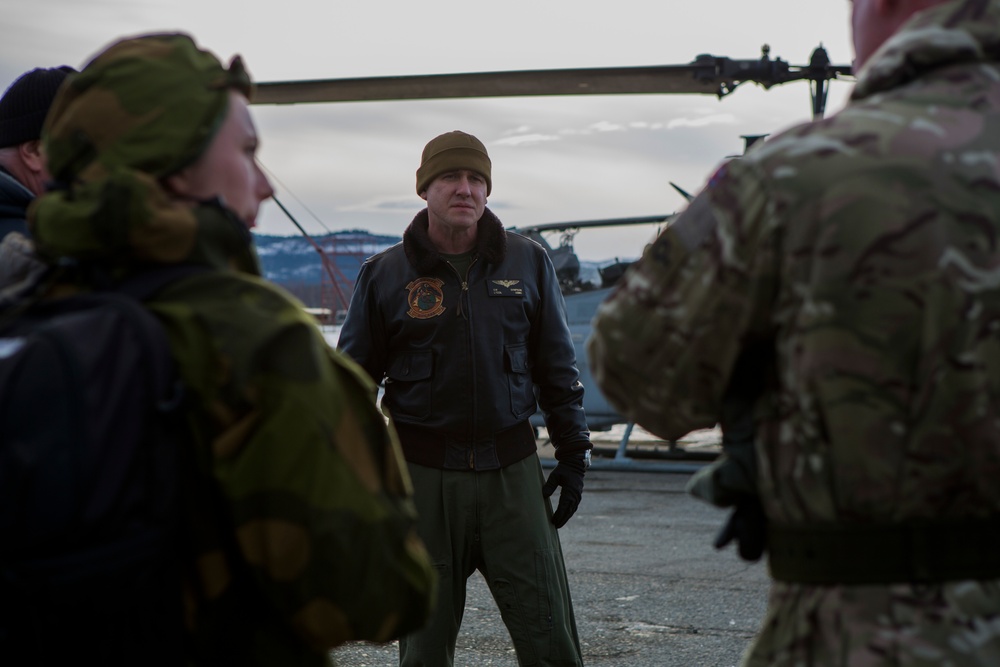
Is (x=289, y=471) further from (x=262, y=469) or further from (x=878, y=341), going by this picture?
(x=878, y=341)

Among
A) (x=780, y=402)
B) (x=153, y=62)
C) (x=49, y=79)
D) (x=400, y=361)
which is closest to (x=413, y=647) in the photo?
(x=400, y=361)

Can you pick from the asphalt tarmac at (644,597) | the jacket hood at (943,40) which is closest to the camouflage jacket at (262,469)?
the jacket hood at (943,40)

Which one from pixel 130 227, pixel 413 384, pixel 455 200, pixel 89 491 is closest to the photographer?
pixel 89 491

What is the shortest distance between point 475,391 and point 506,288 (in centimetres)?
38

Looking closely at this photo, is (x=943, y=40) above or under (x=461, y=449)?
above

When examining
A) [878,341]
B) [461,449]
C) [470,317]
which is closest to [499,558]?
[461,449]

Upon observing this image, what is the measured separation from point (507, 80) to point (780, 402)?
7.07 meters

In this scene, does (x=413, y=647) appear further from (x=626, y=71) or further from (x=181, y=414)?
(x=626, y=71)

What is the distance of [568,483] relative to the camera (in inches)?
154

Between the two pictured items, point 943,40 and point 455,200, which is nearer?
point 943,40

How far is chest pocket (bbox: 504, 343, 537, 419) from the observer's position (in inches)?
152

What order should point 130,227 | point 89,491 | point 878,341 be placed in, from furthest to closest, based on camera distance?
point 878,341
point 130,227
point 89,491

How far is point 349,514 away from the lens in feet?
4.69

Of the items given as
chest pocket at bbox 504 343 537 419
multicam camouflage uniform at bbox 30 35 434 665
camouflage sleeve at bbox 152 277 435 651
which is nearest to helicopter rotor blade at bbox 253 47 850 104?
chest pocket at bbox 504 343 537 419
